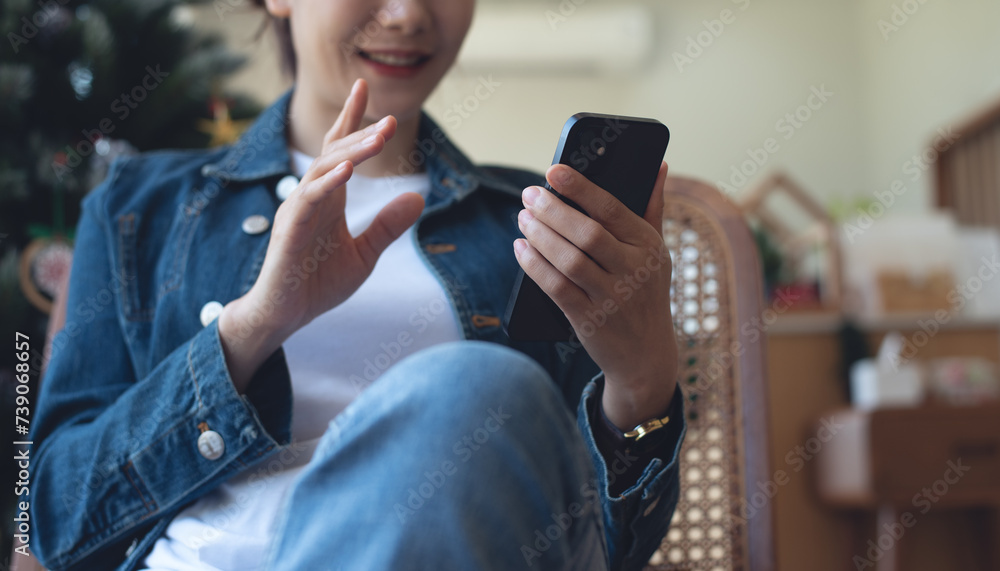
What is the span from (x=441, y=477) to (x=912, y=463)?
67.0 inches

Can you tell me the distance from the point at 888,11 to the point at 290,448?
13.4 feet

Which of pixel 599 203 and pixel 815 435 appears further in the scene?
pixel 815 435

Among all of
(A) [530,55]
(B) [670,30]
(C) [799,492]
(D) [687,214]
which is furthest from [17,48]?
(B) [670,30]

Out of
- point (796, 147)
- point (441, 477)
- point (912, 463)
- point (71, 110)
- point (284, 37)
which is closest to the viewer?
point (441, 477)

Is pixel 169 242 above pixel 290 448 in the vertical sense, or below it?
above

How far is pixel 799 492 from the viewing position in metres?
1.92

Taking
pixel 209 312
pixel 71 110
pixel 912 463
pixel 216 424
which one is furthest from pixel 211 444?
pixel 912 463

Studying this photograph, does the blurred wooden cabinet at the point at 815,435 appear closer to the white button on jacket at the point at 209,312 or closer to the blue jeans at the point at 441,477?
the white button on jacket at the point at 209,312

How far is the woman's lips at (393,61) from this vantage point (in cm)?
67

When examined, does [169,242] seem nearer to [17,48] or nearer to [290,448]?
[290,448]

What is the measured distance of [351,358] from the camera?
2.05 feet

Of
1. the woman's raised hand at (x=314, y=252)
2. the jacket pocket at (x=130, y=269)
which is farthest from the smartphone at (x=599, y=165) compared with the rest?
the jacket pocket at (x=130, y=269)

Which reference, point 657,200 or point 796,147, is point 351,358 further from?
point 796,147

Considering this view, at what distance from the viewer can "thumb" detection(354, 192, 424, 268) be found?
552 millimetres
